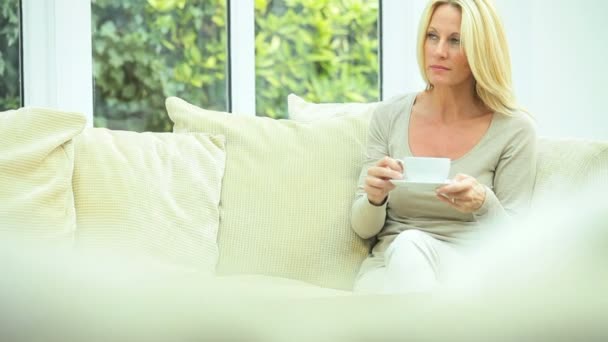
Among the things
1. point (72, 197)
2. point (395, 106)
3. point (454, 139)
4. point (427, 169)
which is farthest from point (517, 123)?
point (72, 197)

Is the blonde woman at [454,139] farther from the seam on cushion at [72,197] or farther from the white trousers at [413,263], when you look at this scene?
the seam on cushion at [72,197]

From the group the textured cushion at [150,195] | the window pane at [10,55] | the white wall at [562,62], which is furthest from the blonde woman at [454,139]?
the window pane at [10,55]

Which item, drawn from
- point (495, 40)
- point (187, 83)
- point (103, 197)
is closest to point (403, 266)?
point (495, 40)

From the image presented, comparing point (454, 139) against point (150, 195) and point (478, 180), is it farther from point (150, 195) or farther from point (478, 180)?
point (150, 195)

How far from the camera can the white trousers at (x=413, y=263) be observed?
4.75ft

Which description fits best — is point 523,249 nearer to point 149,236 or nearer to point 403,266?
point 403,266

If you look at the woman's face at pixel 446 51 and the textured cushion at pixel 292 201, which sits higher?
the woman's face at pixel 446 51

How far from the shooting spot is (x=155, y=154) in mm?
1861

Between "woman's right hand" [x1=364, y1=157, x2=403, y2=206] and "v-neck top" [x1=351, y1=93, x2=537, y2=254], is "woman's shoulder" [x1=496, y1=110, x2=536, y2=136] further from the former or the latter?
"woman's right hand" [x1=364, y1=157, x2=403, y2=206]

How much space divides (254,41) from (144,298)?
2443mm

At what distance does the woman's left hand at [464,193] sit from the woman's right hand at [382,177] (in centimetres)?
9

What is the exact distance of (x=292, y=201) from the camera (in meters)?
1.87

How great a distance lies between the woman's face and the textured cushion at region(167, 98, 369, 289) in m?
0.27

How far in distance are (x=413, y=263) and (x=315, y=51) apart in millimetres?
→ 1838
